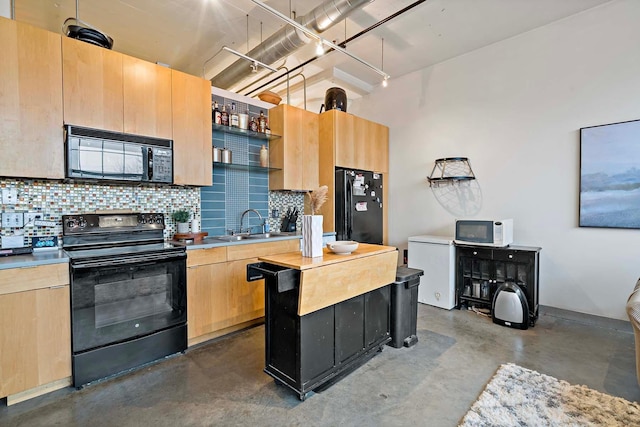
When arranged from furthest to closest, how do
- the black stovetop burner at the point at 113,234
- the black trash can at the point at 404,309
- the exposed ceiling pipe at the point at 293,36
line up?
the exposed ceiling pipe at the point at 293,36 → the black trash can at the point at 404,309 → the black stovetop burner at the point at 113,234

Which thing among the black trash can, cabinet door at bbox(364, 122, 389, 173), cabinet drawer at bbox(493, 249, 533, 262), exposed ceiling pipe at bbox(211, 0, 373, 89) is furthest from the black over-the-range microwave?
→ cabinet drawer at bbox(493, 249, 533, 262)

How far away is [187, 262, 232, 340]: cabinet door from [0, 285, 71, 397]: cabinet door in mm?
887

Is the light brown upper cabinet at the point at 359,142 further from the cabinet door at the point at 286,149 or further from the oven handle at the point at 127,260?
the oven handle at the point at 127,260

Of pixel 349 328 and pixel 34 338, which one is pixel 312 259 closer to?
pixel 349 328

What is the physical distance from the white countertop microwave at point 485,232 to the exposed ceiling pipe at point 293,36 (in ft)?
9.30

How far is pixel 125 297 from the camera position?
7.77ft

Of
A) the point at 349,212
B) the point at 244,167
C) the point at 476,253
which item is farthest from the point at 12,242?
the point at 476,253

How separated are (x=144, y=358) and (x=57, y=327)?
669mm

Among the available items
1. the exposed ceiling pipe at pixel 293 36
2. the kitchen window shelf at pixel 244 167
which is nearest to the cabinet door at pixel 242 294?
the kitchen window shelf at pixel 244 167

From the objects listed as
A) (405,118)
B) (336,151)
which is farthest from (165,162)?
(405,118)

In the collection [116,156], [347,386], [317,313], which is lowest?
[347,386]

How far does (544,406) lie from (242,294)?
2.65m

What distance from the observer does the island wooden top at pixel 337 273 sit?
1.94 meters

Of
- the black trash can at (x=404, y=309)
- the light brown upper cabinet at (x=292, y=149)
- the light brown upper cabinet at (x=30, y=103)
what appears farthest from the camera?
the light brown upper cabinet at (x=292, y=149)
